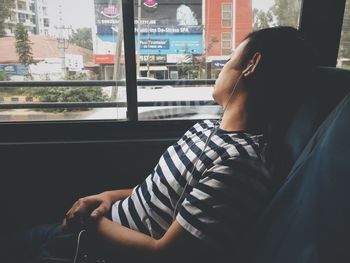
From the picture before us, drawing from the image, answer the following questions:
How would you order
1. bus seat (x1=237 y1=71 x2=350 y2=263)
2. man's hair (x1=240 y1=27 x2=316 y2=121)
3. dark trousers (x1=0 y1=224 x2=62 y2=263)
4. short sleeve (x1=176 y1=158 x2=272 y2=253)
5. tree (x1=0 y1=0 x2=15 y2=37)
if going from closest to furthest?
bus seat (x1=237 y1=71 x2=350 y2=263)
short sleeve (x1=176 y1=158 x2=272 y2=253)
man's hair (x1=240 y1=27 x2=316 y2=121)
dark trousers (x1=0 y1=224 x2=62 y2=263)
tree (x1=0 y1=0 x2=15 y2=37)

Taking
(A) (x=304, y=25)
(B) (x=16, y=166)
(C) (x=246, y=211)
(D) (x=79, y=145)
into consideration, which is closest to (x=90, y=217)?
(C) (x=246, y=211)

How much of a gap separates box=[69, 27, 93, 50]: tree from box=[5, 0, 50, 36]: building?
14 cm

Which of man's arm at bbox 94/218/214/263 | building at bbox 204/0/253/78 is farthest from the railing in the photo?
man's arm at bbox 94/218/214/263

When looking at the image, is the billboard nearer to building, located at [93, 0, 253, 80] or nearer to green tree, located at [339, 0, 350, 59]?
building, located at [93, 0, 253, 80]

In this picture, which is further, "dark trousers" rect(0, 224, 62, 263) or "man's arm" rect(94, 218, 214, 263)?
"dark trousers" rect(0, 224, 62, 263)

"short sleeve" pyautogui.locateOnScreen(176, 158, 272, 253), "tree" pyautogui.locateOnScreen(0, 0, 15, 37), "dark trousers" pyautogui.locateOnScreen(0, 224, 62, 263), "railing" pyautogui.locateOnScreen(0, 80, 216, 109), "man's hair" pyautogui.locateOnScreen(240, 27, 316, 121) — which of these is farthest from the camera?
"railing" pyautogui.locateOnScreen(0, 80, 216, 109)

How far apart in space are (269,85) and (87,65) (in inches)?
40.7

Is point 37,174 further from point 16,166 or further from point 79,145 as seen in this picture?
point 79,145

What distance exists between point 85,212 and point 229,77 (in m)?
0.67

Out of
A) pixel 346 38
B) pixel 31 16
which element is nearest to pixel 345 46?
pixel 346 38

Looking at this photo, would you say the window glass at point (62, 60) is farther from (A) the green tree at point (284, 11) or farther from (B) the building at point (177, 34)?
(A) the green tree at point (284, 11)

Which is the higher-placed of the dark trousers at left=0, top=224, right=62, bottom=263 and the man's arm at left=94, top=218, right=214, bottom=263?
the man's arm at left=94, top=218, right=214, bottom=263

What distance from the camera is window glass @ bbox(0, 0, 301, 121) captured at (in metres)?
1.63

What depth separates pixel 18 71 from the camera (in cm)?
168
